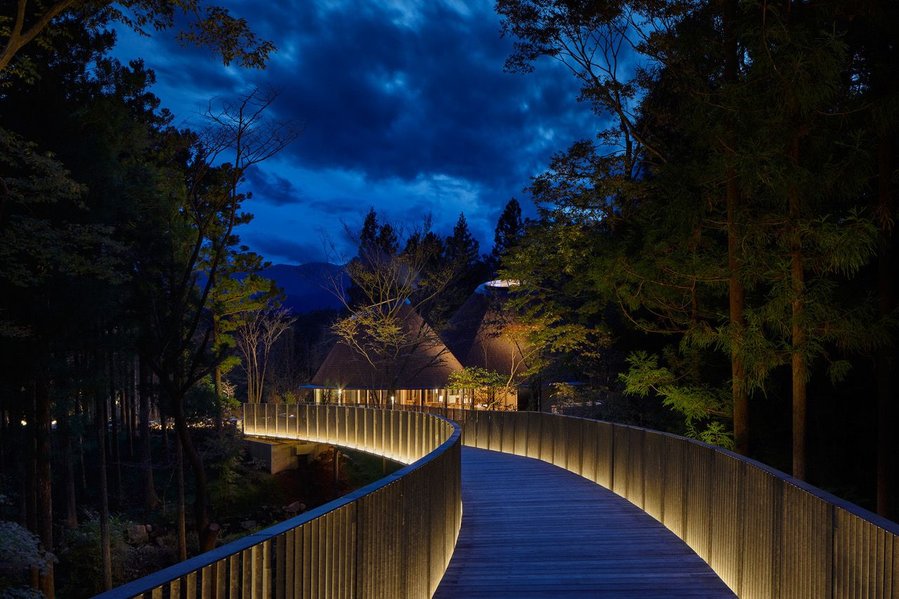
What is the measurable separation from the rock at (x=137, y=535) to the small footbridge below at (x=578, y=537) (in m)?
16.0

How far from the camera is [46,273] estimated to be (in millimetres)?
16359

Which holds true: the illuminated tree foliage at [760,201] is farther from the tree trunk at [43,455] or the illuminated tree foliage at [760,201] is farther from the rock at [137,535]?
the rock at [137,535]

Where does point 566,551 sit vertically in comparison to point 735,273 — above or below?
below

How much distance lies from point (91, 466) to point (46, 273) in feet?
63.5

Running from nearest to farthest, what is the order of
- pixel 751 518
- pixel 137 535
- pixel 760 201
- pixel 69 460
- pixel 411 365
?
pixel 751 518, pixel 760 201, pixel 69 460, pixel 137 535, pixel 411 365

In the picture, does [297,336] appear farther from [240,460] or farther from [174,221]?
[174,221]

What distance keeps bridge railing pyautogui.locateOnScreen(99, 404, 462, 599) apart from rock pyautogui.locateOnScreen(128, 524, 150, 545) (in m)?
20.7

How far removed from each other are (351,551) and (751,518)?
11.6 ft

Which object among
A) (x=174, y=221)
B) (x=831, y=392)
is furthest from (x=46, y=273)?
(x=831, y=392)

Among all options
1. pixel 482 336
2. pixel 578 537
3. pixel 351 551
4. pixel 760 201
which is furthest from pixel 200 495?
pixel 351 551

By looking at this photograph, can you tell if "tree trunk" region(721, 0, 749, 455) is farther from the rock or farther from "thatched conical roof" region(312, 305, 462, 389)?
the rock

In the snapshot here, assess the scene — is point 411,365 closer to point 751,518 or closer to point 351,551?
point 751,518

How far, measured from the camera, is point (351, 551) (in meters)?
3.79

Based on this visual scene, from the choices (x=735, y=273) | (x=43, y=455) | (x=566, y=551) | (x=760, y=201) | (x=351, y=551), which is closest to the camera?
(x=351, y=551)
